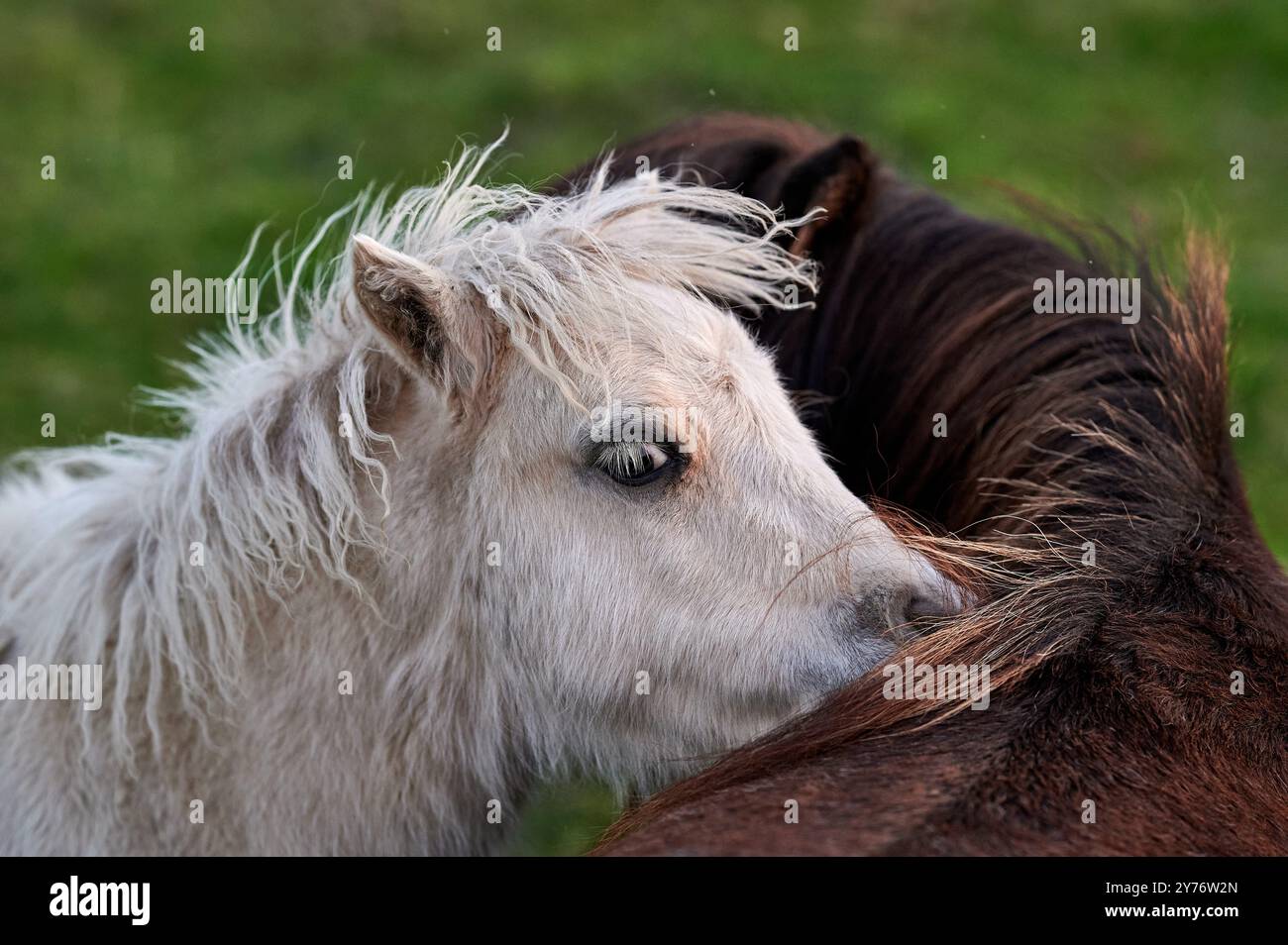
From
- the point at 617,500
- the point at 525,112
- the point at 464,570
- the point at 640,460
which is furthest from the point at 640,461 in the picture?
the point at 525,112

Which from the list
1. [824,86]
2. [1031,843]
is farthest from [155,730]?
[824,86]

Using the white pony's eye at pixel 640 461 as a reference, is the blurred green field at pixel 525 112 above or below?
above

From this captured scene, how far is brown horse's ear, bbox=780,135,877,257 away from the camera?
10.6 feet

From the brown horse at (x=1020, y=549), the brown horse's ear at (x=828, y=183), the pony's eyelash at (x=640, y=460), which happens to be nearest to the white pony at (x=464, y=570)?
the pony's eyelash at (x=640, y=460)

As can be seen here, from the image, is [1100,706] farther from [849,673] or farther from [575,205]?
[575,205]

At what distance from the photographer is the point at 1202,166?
954 centimetres

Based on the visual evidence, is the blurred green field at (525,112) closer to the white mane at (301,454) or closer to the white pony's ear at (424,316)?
the white mane at (301,454)

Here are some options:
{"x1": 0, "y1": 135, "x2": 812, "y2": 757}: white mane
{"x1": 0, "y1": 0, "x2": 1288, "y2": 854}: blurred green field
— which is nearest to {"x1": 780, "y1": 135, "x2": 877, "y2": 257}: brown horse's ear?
{"x1": 0, "y1": 135, "x2": 812, "y2": 757}: white mane

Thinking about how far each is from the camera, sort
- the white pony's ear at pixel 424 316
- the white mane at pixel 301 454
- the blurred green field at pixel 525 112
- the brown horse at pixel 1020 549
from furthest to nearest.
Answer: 1. the blurred green field at pixel 525 112
2. the white mane at pixel 301 454
3. the white pony's ear at pixel 424 316
4. the brown horse at pixel 1020 549

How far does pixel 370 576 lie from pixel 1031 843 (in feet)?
4.88

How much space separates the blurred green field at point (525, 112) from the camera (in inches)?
309

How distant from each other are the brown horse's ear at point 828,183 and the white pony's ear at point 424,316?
0.97 meters

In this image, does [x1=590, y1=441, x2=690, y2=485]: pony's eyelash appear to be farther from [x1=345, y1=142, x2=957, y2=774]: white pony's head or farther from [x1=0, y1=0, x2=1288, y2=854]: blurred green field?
[x1=0, y1=0, x2=1288, y2=854]: blurred green field
